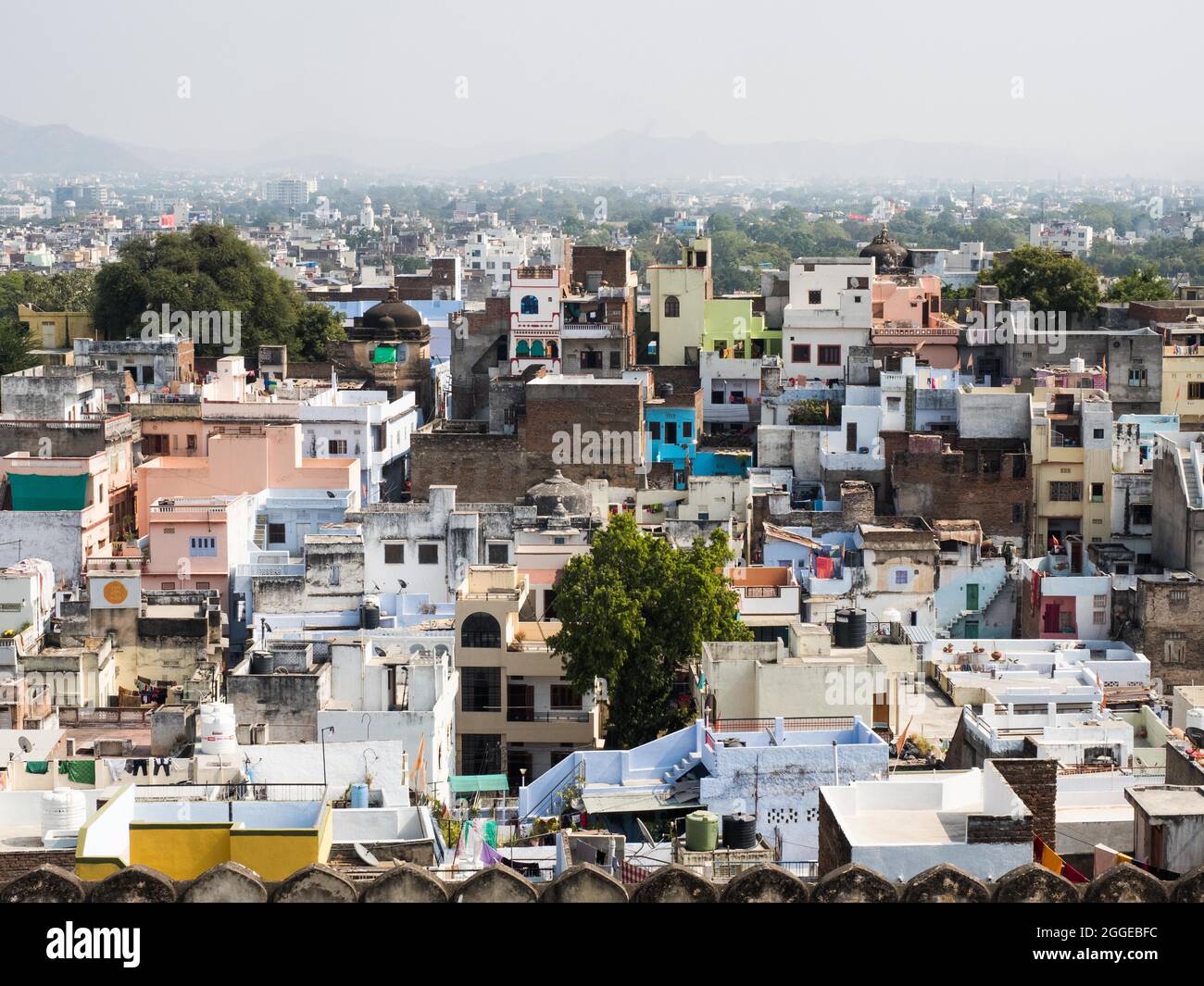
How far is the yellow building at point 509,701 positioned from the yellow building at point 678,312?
19689mm

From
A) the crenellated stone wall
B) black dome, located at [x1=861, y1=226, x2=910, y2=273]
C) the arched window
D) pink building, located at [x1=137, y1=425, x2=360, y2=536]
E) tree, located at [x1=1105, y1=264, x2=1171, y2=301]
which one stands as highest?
black dome, located at [x1=861, y1=226, x2=910, y2=273]

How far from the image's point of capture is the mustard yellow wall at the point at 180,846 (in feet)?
50.3

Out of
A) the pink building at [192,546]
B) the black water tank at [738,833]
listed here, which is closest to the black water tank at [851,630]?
the black water tank at [738,833]

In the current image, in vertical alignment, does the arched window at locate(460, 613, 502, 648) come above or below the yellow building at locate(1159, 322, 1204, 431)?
below

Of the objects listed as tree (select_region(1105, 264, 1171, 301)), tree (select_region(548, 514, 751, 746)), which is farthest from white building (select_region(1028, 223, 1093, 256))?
tree (select_region(548, 514, 751, 746))

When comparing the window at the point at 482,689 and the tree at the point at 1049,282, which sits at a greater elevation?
the tree at the point at 1049,282

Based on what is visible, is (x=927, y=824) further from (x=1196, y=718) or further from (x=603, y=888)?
(x=1196, y=718)

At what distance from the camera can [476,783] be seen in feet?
83.0

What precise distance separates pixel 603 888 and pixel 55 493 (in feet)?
81.1

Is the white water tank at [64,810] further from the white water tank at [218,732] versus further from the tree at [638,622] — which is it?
the tree at [638,622]

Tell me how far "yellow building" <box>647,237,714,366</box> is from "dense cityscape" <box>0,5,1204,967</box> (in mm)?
94

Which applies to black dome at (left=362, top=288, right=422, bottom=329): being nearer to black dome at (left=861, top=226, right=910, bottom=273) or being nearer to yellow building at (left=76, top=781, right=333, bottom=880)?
black dome at (left=861, top=226, right=910, bottom=273)

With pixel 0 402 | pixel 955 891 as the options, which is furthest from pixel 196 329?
pixel 955 891

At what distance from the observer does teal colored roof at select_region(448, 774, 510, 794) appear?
982 inches
